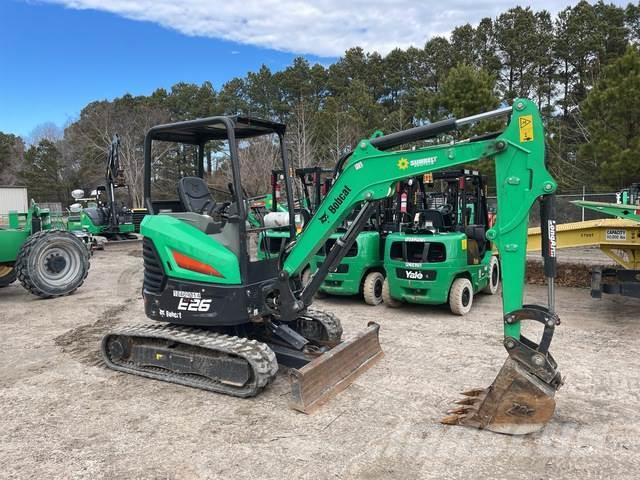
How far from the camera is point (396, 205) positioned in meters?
9.41

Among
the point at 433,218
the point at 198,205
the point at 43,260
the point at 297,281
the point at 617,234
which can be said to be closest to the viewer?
the point at 297,281

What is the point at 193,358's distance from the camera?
490cm

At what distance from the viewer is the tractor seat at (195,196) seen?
5293mm

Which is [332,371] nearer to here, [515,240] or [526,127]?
[515,240]

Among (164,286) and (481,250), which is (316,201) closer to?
(481,250)

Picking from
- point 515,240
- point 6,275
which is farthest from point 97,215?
point 515,240

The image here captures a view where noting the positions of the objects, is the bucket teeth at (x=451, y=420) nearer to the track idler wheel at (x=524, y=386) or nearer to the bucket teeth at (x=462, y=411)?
the bucket teeth at (x=462, y=411)

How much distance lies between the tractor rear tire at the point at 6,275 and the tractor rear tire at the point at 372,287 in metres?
6.88

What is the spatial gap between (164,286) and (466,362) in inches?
130

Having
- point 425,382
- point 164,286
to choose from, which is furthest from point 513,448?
point 164,286

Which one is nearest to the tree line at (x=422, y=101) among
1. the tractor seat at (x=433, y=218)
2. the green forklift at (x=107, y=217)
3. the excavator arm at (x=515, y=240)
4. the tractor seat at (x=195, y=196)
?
the green forklift at (x=107, y=217)

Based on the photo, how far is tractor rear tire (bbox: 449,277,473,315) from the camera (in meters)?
7.82

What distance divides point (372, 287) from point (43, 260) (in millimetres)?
6056

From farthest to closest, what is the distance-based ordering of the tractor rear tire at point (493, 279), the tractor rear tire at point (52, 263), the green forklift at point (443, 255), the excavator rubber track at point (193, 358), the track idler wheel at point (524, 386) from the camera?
the tractor rear tire at point (493, 279)
the tractor rear tire at point (52, 263)
the green forklift at point (443, 255)
the excavator rubber track at point (193, 358)
the track idler wheel at point (524, 386)
